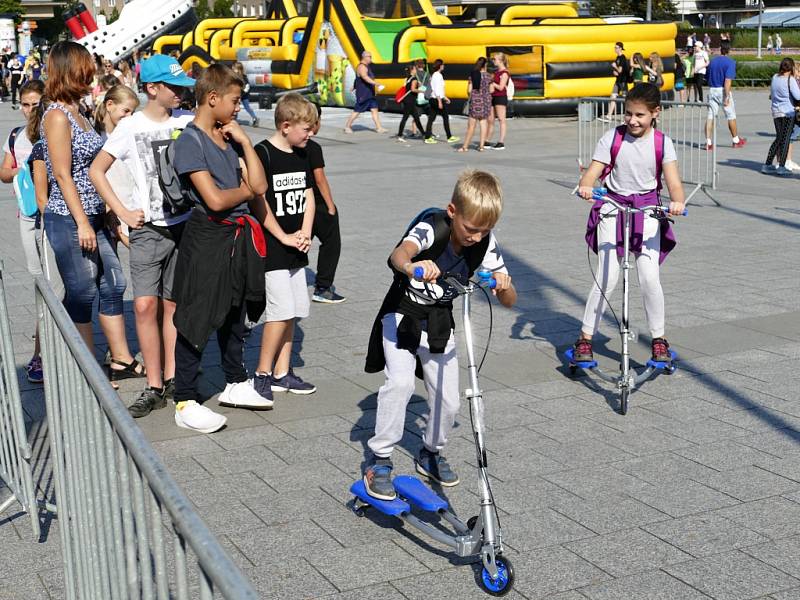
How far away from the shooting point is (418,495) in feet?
14.4

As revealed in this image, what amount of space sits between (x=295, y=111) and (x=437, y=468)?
7.58 feet

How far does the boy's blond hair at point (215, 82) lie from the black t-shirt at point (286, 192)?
0.89 metres

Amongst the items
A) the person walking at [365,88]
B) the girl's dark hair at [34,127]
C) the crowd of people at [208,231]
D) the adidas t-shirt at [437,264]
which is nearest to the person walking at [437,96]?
the person walking at [365,88]

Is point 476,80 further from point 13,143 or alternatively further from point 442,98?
point 13,143

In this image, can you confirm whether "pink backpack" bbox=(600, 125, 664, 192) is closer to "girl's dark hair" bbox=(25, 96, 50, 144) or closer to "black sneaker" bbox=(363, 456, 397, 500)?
"black sneaker" bbox=(363, 456, 397, 500)

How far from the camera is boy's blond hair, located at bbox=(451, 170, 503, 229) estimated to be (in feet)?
13.4

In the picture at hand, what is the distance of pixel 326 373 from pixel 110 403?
4.40 metres

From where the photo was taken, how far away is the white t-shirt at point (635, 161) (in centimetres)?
647

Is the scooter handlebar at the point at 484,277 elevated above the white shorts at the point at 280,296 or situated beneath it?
elevated above

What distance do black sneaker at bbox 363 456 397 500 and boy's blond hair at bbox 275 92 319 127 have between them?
2.41 m

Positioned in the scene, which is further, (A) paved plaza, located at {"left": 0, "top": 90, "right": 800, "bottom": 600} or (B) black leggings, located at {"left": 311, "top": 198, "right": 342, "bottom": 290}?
(B) black leggings, located at {"left": 311, "top": 198, "right": 342, "bottom": 290}

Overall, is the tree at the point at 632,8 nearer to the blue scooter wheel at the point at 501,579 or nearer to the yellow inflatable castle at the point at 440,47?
the yellow inflatable castle at the point at 440,47

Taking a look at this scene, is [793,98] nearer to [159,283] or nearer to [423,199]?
[423,199]

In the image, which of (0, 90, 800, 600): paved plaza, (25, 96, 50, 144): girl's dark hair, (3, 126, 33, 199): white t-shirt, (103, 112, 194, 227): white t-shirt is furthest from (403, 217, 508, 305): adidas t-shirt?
(3, 126, 33, 199): white t-shirt
